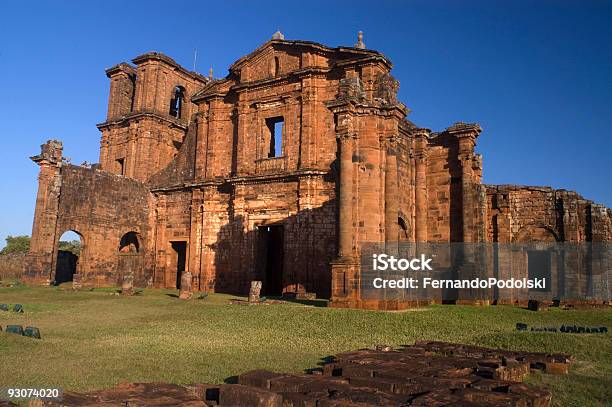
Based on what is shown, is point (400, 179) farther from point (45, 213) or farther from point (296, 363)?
point (45, 213)

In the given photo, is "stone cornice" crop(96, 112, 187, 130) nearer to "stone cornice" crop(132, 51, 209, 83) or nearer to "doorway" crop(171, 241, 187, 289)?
"stone cornice" crop(132, 51, 209, 83)

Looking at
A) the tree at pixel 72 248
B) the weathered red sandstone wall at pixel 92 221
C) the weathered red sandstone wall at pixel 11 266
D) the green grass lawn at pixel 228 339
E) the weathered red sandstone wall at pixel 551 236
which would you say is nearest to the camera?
the green grass lawn at pixel 228 339

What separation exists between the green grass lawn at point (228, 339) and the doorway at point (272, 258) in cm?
703

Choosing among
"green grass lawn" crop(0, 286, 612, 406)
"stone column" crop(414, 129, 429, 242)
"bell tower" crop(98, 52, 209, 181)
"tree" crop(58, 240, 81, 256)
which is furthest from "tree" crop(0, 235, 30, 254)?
"stone column" crop(414, 129, 429, 242)

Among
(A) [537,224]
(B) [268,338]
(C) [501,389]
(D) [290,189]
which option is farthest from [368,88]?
(C) [501,389]

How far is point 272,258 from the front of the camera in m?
26.1

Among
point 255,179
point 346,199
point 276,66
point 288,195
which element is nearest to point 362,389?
point 346,199

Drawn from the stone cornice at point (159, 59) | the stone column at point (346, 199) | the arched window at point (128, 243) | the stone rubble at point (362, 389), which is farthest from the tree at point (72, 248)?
the stone rubble at point (362, 389)

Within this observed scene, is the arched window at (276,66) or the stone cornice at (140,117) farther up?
the arched window at (276,66)

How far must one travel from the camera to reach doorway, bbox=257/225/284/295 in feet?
76.6

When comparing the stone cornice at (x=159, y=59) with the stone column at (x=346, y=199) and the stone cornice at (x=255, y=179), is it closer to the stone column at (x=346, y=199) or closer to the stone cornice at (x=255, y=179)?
the stone cornice at (x=255, y=179)

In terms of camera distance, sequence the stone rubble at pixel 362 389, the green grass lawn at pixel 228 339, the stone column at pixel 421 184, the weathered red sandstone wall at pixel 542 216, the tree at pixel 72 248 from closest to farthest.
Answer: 1. the stone rubble at pixel 362 389
2. the green grass lawn at pixel 228 339
3. the weathered red sandstone wall at pixel 542 216
4. the stone column at pixel 421 184
5. the tree at pixel 72 248

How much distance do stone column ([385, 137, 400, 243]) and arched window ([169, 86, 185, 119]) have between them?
73.2 ft

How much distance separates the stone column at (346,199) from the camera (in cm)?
1501
